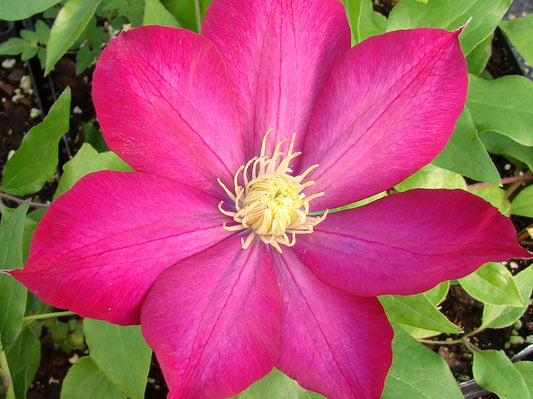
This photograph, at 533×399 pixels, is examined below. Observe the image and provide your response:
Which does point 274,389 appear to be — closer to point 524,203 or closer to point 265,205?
point 265,205

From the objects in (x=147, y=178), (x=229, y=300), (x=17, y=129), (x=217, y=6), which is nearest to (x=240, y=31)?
(x=217, y=6)

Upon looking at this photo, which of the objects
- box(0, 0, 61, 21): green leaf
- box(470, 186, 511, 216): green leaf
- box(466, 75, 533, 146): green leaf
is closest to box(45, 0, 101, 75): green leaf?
box(0, 0, 61, 21): green leaf

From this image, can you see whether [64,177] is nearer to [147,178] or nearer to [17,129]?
[147,178]

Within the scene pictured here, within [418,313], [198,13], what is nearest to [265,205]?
[418,313]

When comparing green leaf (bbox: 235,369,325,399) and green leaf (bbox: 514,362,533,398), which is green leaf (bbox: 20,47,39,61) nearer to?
green leaf (bbox: 235,369,325,399)

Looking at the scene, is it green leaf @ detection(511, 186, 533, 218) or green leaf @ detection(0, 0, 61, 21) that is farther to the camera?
green leaf @ detection(511, 186, 533, 218)

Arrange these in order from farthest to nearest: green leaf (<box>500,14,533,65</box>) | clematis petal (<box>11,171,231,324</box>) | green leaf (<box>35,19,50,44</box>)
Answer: green leaf (<box>35,19,50,44</box>) → green leaf (<box>500,14,533,65</box>) → clematis petal (<box>11,171,231,324</box>)
